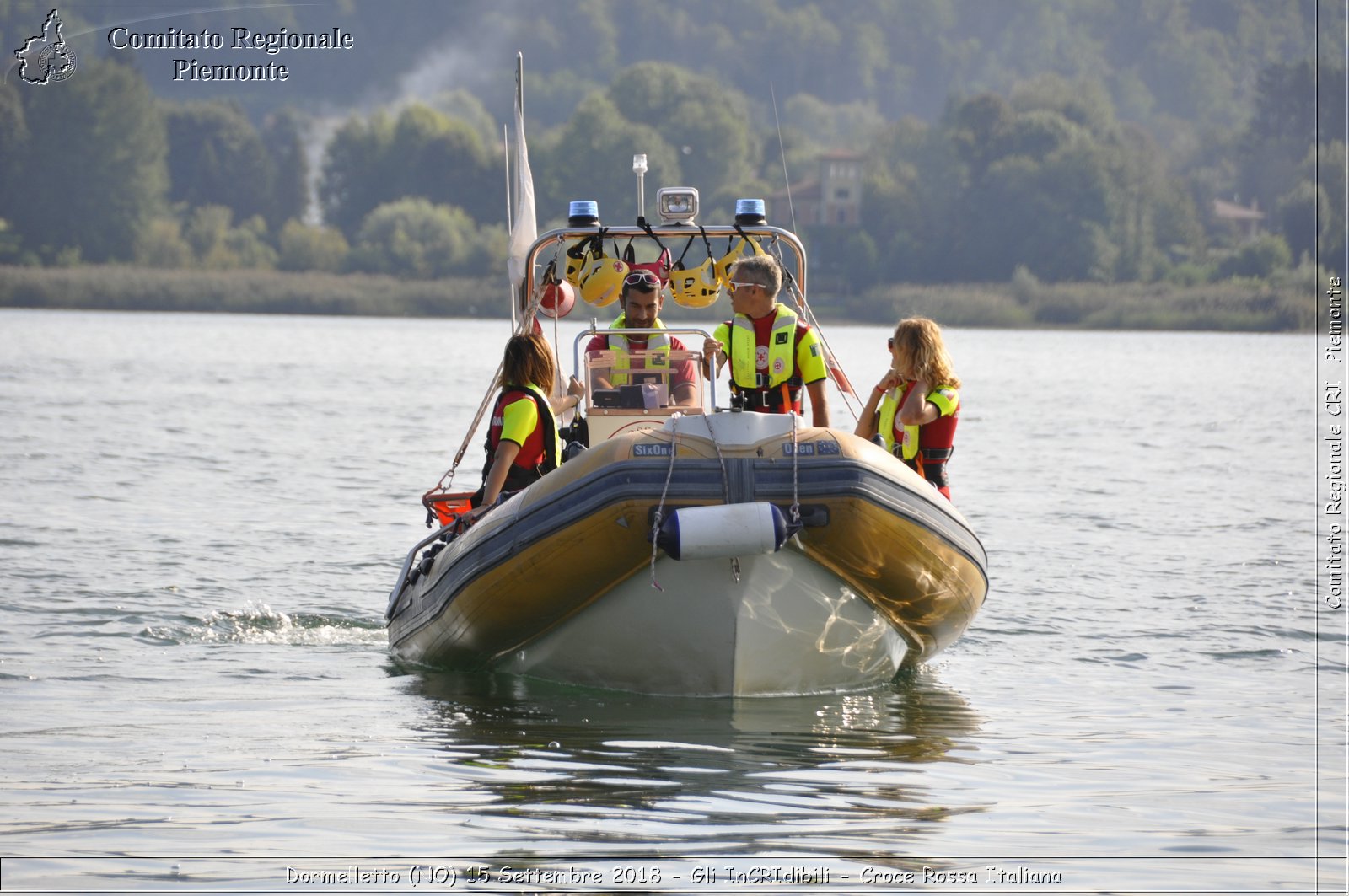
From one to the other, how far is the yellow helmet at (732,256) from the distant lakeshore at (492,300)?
4961cm

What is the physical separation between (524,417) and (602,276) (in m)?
1.69

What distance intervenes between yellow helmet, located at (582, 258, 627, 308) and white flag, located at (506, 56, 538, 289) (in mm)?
635

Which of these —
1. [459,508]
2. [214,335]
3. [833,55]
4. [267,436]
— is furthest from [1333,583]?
[833,55]

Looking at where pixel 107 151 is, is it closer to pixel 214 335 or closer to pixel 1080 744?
pixel 214 335

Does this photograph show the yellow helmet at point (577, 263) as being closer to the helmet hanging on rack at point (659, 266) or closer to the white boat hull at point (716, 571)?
the helmet hanging on rack at point (659, 266)

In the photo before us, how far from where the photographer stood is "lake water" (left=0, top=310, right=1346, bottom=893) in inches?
209

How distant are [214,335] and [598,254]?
1520 inches

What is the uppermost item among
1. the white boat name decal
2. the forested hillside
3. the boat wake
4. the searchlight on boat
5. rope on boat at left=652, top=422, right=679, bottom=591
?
the forested hillside

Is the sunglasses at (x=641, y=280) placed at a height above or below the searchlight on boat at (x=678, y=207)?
below

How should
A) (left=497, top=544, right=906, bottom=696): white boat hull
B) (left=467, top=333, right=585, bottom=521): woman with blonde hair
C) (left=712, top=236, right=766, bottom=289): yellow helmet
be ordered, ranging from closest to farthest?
(left=497, top=544, right=906, bottom=696): white boat hull → (left=467, top=333, right=585, bottom=521): woman with blonde hair → (left=712, top=236, right=766, bottom=289): yellow helmet

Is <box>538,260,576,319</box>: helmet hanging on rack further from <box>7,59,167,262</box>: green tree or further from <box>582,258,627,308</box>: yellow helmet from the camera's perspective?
<box>7,59,167,262</box>: green tree

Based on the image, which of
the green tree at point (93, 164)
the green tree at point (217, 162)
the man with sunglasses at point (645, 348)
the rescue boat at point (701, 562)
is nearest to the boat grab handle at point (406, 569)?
the rescue boat at point (701, 562)

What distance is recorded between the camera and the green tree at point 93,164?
250 feet

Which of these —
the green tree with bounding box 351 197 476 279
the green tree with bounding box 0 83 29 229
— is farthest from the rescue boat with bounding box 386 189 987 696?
the green tree with bounding box 0 83 29 229
